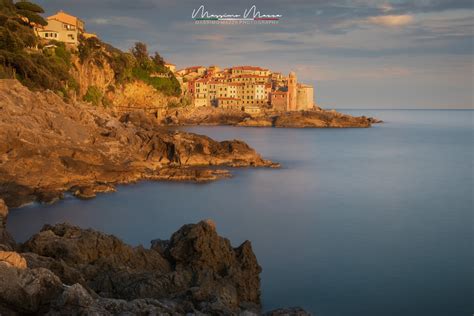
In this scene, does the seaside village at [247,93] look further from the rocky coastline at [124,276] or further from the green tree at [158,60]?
the rocky coastline at [124,276]

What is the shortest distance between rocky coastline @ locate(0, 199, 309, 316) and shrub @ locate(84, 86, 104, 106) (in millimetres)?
32769

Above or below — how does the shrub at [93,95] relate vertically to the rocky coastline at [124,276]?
above

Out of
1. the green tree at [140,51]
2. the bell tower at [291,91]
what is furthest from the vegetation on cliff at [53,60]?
the bell tower at [291,91]

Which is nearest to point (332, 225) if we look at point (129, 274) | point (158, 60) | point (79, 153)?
point (129, 274)

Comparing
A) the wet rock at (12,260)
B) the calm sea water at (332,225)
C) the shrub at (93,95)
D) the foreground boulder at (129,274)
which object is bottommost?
the calm sea water at (332,225)

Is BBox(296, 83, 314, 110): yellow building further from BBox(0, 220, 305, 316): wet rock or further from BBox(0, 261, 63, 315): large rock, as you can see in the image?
BBox(0, 261, 63, 315): large rock

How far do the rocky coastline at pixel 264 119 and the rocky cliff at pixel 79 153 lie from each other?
110 ft

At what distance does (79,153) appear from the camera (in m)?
18.9

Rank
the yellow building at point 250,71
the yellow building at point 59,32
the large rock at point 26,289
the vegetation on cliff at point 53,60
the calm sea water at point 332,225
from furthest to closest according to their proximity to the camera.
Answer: the yellow building at point 250,71
the yellow building at point 59,32
the vegetation on cliff at point 53,60
the calm sea water at point 332,225
the large rock at point 26,289

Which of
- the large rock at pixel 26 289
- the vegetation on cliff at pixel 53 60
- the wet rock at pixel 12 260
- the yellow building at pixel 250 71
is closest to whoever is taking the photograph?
the large rock at pixel 26 289

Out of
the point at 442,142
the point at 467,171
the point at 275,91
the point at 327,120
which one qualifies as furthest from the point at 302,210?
the point at 275,91

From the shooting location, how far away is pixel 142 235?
42.7 ft

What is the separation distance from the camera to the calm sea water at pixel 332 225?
9.42 m

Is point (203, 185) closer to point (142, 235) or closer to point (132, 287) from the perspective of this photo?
point (142, 235)
